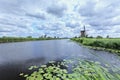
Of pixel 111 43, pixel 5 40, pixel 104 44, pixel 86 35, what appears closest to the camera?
pixel 111 43

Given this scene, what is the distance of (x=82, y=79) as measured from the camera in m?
2.15

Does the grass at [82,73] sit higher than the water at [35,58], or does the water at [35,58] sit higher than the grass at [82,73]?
the grass at [82,73]

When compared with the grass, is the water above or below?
below

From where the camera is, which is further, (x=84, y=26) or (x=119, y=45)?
(x=84, y=26)

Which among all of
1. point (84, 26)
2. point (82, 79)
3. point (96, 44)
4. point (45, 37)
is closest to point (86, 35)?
point (84, 26)

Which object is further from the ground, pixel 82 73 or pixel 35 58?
pixel 82 73

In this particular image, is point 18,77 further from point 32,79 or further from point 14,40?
point 14,40

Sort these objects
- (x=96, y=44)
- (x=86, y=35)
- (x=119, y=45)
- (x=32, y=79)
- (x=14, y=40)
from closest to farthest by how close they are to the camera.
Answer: (x=32, y=79), (x=119, y=45), (x=96, y=44), (x=86, y=35), (x=14, y=40)

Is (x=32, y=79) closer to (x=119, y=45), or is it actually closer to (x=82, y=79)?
(x=82, y=79)

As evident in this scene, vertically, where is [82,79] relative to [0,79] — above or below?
above

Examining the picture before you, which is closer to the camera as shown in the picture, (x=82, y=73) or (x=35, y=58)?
(x=82, y=73)

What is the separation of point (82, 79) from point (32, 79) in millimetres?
4262

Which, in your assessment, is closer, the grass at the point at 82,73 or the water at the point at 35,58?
the grass at the point at 82,73

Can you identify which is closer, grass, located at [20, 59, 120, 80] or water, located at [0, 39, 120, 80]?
grass, located at [20, 59, 120, 80]
